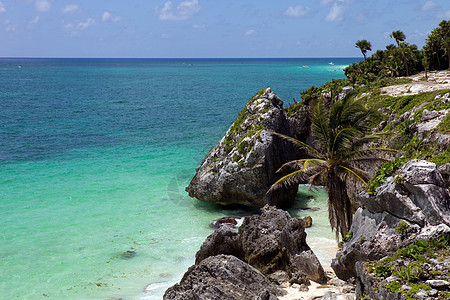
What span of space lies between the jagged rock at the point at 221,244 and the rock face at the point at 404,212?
19.6 ft

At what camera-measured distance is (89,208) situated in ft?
95.0

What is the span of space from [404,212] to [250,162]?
1544 centimetres

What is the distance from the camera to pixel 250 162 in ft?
89.4

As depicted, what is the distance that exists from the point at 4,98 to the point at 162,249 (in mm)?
76758

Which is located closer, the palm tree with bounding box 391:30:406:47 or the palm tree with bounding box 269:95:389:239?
the palm tree with bounding box 269:95:389:239

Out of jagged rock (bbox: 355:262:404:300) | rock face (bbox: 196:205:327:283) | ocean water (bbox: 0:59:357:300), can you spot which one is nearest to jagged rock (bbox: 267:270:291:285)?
rock face (bbox: 196:205:327:283)

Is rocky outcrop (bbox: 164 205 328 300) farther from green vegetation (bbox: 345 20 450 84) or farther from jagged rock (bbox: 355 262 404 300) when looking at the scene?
green vegetation (bbox: 345 20 450 84)

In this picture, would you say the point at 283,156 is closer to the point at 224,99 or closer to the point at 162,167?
the point at 162,167

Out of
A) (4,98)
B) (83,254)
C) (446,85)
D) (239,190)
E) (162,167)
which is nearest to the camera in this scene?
(83,254)

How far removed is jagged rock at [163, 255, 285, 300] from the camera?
45.8 feet

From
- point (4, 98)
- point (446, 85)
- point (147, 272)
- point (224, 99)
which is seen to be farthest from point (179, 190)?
point (4, 98)

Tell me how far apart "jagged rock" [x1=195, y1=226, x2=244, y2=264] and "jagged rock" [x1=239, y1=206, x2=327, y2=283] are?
1.04ft

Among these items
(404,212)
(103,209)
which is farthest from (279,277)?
(103,209)

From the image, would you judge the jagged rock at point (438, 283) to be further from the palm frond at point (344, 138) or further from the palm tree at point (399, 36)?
the palm tree at point (399, 36)
